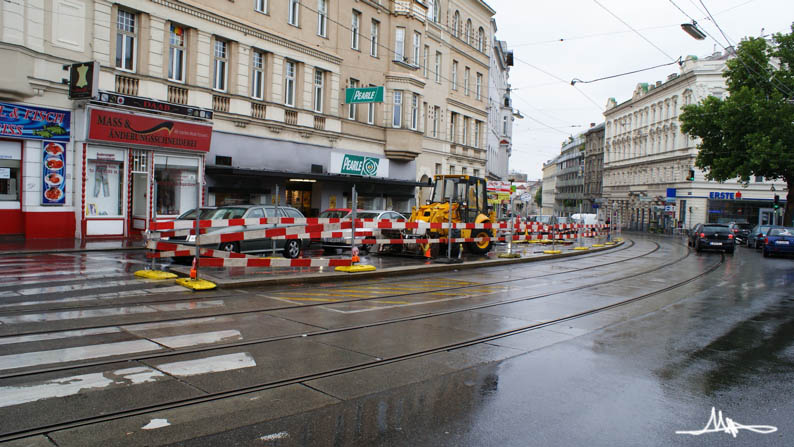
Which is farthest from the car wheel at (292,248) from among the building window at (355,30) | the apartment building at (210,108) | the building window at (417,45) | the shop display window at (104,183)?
the building window at (417,45)

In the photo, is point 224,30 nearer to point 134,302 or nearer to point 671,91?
point 134,302

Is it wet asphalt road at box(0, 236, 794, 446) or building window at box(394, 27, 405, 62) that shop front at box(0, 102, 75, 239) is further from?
building window at box(394, 27, 405, 62)

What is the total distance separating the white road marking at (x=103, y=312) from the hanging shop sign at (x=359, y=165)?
19.6 m

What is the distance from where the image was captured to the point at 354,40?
2983cm

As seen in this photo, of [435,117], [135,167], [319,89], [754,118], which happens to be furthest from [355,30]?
[754,118]

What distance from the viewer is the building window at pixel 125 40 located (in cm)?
1969

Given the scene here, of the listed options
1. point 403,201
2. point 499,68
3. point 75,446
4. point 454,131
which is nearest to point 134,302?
point 75,446

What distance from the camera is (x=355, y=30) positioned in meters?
29.9

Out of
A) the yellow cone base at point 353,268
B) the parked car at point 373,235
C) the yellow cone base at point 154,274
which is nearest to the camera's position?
the yellow cone base at point 154,274

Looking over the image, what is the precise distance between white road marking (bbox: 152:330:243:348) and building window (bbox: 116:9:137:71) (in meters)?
16.1

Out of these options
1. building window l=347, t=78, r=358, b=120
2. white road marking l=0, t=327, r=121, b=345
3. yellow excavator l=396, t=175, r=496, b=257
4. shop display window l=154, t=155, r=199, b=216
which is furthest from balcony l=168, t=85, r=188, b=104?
white road marking l=0, t=327, r=121, b=345

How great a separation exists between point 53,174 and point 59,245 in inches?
111

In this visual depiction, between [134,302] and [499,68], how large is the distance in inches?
2226

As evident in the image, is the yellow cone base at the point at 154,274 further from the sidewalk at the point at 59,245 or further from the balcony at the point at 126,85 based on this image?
the balcony at the point at 126,85
